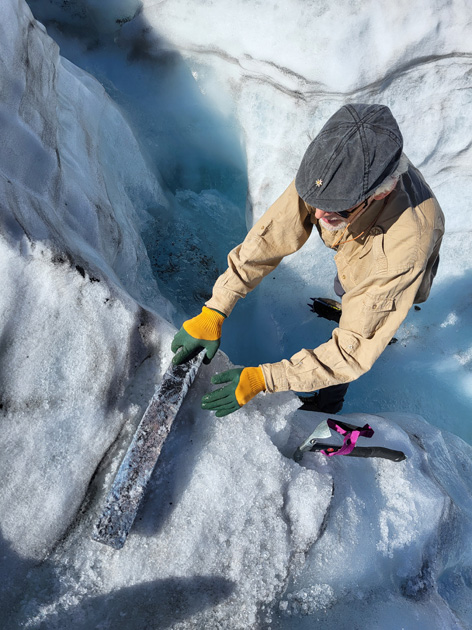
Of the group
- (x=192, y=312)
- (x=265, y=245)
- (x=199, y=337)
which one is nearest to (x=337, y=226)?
(x=265, y=245)

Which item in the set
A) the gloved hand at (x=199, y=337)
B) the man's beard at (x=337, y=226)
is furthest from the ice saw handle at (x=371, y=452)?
the man's beard at (x=337, y=226)

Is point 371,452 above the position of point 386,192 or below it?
below

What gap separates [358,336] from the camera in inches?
61.7

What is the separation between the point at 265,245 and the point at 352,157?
1.88 ft

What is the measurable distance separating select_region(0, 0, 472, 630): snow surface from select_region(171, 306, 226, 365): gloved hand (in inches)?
3.7

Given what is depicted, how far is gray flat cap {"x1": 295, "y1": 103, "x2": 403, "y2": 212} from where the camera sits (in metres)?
1.28

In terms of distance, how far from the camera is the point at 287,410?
5.97ft

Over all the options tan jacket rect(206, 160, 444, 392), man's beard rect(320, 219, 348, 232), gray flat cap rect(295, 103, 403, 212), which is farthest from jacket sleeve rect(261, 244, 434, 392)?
gray flat cap rect(295, 103, 403, 212)

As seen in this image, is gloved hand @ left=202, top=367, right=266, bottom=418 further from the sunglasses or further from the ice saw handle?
the sunglasses

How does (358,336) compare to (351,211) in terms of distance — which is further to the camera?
(358,336)

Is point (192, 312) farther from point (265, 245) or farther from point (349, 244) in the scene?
point (349, 244)

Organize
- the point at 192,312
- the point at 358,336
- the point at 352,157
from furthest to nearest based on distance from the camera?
1. the point at 192,312
2. the point at 358,336
3. the point at 352,157

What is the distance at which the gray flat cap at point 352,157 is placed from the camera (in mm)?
1279

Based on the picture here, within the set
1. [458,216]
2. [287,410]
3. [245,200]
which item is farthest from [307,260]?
[287,410]
